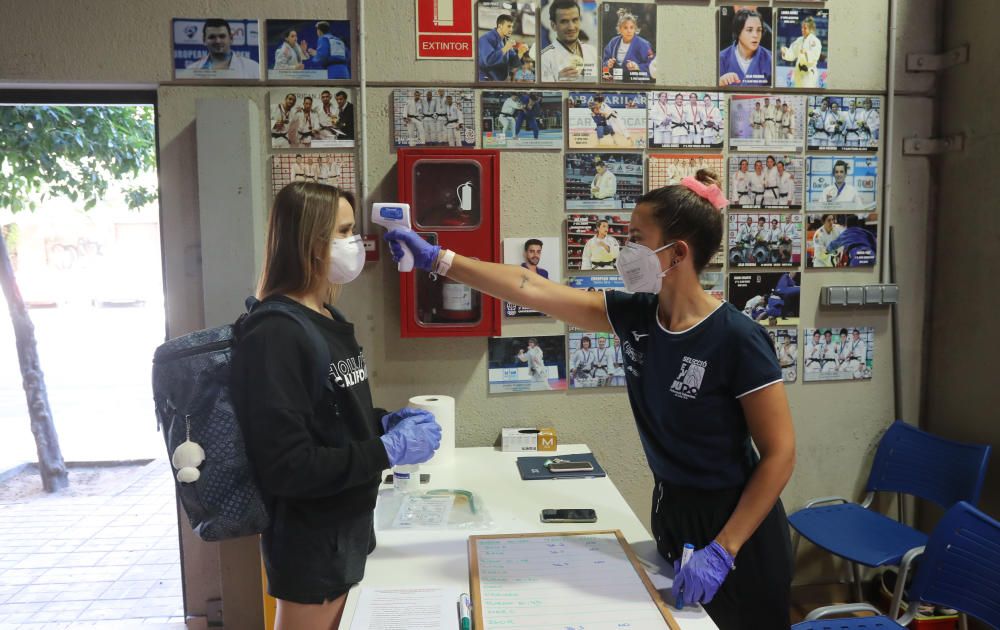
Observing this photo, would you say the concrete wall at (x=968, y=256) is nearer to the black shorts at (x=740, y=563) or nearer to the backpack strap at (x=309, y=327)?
the black shorts at (x=740, y=563)

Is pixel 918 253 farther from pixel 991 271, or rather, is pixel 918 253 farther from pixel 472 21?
pixel 472 21

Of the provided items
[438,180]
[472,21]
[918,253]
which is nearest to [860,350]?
[918,253]

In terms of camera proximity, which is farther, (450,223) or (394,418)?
(450,223)

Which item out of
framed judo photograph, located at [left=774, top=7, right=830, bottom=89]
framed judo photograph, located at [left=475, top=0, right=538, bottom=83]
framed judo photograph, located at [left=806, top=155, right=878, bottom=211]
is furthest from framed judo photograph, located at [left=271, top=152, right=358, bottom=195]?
framed judo photograph, located at [left=806, top=155, right=878, bottom=211]

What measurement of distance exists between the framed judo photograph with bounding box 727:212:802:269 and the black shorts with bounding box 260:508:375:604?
203 cm

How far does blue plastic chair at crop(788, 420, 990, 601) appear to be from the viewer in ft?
8.02

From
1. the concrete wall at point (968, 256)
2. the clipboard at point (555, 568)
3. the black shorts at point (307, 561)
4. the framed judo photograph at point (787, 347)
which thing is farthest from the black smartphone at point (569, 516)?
the concrete wall at point (968, 256)

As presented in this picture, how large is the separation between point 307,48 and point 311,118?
267 millimetres

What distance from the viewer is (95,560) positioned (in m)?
3.19

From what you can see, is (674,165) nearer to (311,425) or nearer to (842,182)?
(842,182)

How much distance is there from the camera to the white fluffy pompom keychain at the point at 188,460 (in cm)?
130

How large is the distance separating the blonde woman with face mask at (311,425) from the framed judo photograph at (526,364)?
1094 mm

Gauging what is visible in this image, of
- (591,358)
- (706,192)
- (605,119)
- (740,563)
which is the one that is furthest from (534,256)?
(740,563)

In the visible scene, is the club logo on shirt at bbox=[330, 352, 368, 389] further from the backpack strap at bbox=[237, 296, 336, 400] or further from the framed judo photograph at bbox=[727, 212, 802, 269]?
the framed judo photograph at bbox=[727, 212, 802, 269]
